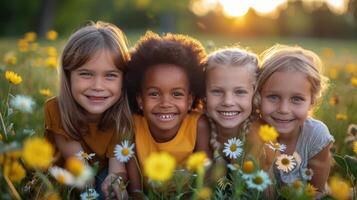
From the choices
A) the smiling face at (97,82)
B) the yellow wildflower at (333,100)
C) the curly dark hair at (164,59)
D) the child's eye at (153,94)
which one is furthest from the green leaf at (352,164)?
the yellow wildflower at (333,100)

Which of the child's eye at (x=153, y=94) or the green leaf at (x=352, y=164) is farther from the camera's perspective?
the child's eye at (x=153, y=94)

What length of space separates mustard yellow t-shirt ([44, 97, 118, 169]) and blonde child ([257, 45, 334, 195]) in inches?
35.0

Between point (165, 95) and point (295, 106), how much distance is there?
28.8 inches

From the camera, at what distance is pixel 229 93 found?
255 centimetres

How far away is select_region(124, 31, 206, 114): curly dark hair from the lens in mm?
2531

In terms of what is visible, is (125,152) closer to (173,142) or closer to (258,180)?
(173,142)

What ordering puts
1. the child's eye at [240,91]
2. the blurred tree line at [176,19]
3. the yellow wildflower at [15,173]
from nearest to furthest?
the yellow wildflower at [15,173]
the child's eye at [240,91]
the blurred tree line at [176,19]

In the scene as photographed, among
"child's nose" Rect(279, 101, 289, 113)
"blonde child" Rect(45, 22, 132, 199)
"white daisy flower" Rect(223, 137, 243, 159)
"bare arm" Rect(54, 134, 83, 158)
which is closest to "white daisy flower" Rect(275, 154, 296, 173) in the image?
"white daisy flower" Rect(223, 137, 243, 159)

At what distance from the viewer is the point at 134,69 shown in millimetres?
2557

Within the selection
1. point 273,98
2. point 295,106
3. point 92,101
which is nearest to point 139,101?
point 92,101

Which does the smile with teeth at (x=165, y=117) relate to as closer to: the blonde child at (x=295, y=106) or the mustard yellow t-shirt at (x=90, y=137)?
the mustard yellow t-shirt at (x=90, y=137)

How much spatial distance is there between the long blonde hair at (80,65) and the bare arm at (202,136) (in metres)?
0.40

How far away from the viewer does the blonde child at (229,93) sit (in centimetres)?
256

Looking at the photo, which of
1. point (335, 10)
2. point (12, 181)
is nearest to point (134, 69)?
point (12, 181)
